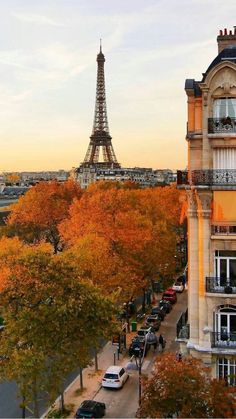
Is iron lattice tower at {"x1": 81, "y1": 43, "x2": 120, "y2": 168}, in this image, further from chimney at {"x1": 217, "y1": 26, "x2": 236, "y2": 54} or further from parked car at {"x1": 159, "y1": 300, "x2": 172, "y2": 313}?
chimney at {"x1": 217, "y1": 26, "x2": 236, "y2": 54}

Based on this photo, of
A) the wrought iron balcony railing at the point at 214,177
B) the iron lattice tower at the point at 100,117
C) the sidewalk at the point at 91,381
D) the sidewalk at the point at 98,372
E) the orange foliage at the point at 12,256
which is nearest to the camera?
the wrought iron balcony railing at the point at 214,177

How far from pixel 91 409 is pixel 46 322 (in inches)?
240

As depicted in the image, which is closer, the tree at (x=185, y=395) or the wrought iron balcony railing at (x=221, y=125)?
the tree at (x=185, y=395)

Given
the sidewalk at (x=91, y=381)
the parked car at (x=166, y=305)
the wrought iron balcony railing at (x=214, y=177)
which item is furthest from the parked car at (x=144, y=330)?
the wrought iron balcony railing at (x=214, y=177)

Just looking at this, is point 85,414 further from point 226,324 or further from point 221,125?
point 221,125

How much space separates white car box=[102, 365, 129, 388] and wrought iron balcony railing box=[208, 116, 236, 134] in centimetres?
1650

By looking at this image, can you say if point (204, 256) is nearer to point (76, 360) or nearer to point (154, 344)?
point (76, 360)

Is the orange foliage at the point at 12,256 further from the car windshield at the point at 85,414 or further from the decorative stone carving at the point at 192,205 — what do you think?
the decorative stone carving at the point at 192,205

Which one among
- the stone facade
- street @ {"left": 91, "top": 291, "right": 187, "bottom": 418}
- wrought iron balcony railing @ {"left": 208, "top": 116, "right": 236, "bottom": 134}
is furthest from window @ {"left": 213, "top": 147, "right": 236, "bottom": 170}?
street @ {"left": 91, "top": 291, "right": 187, "bottom": 418}

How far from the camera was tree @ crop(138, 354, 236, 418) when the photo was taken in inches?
853

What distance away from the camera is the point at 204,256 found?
2898 cm

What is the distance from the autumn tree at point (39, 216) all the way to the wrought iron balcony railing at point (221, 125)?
45.7m

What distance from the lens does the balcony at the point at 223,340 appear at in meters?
28.3

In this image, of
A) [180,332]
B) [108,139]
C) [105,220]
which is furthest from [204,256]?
[108,139]
